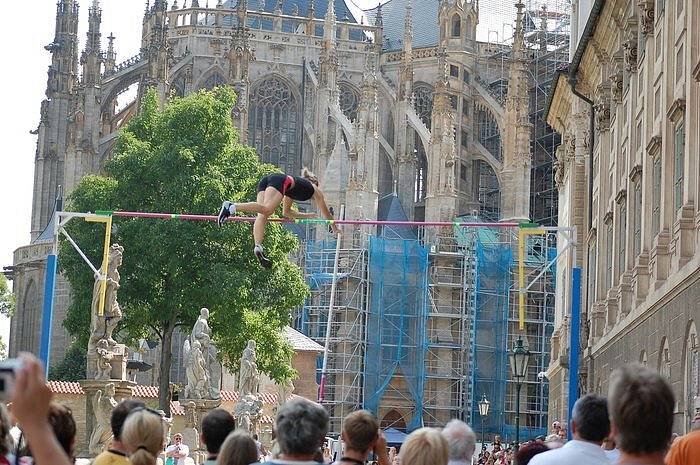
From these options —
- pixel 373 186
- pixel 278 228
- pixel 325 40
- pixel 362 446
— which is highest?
pixel 325 40

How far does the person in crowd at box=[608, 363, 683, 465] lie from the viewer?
15.8 feet

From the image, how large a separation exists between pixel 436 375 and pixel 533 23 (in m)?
29.7

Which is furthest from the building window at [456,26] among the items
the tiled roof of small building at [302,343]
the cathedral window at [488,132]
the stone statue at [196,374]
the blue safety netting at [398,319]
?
the stone statue at [196,374]

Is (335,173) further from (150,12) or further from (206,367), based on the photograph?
(206,367)

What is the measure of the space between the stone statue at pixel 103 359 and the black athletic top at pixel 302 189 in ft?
67.0

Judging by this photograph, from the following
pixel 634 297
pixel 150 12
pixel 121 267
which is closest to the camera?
pixel 634 297

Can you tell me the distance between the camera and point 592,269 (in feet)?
107

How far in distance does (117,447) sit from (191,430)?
30074 mm

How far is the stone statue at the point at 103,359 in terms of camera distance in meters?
35.1

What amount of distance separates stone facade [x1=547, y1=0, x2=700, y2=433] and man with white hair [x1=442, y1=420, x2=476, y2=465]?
1021 centimetres

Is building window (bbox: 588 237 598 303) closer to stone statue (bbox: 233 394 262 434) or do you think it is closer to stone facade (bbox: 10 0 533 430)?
stone statue (bbox: 233 394 262 434)

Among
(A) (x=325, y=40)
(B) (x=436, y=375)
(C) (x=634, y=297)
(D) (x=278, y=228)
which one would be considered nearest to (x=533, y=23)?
(A) (x=325, y=40)

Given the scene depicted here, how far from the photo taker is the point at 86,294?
44.0 meters

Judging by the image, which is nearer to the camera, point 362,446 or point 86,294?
point 362,446
